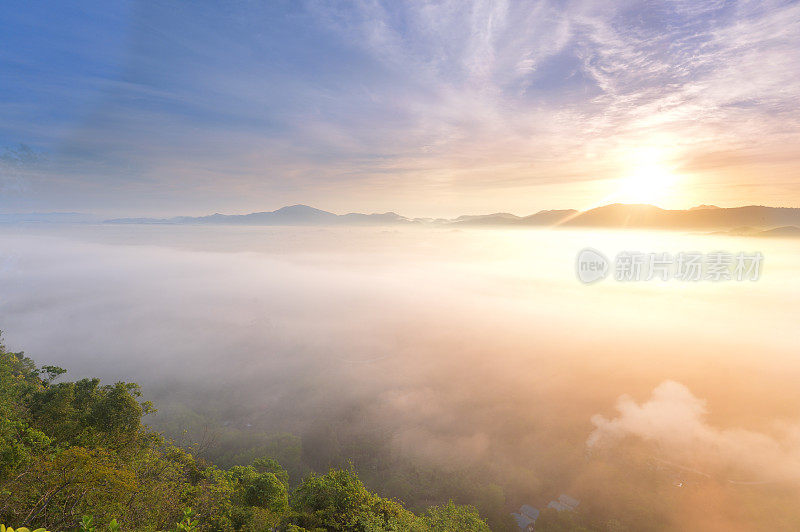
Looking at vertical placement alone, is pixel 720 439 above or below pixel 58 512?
below

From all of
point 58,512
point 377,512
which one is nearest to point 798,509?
point 377,512

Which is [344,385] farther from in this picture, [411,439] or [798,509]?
[798,509]

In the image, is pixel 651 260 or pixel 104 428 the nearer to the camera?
pixel 104 428

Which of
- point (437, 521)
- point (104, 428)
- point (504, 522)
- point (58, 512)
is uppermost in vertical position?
point (58, 512)

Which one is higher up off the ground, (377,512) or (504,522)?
(377,512)

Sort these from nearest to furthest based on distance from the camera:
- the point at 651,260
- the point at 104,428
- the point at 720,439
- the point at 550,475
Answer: the point at 104,428 < the point at 651,260 < the point at 550,475 < the point at 720,439

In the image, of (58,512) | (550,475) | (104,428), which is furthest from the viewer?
(550,475)


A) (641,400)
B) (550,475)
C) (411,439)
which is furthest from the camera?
(641,400)

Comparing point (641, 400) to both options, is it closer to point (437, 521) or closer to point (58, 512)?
point (437, 521)

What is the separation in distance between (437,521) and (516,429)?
138679 millimetres

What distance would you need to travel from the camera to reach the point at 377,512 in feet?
108

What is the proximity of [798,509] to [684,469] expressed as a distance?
29.6 metres

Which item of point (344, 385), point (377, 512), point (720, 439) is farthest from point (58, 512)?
point (720, 439)

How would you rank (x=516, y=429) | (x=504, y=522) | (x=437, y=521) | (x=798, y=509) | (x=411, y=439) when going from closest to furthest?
1. (x=437, y=521)
2. (x=504, y=522)
3. (x=798, y=509)
4. (x=411, y=439)
5. (x=516, y=429)
